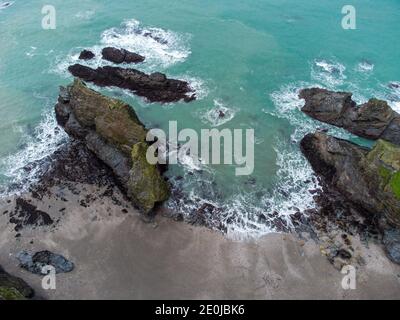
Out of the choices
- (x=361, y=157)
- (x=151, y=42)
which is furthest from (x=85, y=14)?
(x=361, y=157)

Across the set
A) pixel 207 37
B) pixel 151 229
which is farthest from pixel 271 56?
pixel 151 229

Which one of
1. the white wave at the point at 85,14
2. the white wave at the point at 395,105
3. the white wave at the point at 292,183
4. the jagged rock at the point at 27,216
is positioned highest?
the white wave at the point at 85,14

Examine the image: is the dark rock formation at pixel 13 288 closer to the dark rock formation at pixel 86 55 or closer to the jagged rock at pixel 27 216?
the jagged rock at pixel 27 216

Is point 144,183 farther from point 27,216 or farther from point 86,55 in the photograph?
point 86,55

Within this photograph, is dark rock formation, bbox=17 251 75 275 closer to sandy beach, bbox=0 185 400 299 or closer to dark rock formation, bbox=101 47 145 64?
sandy beach, bbox=0 185 400 299

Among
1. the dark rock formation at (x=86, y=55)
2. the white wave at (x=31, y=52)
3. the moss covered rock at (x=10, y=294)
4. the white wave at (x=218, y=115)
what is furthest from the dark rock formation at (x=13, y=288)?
the white wave at (x=31, y=52)

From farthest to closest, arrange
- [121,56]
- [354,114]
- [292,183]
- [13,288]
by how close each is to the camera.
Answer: [121,56] < [354,114] < [292,183] < [13,288]
